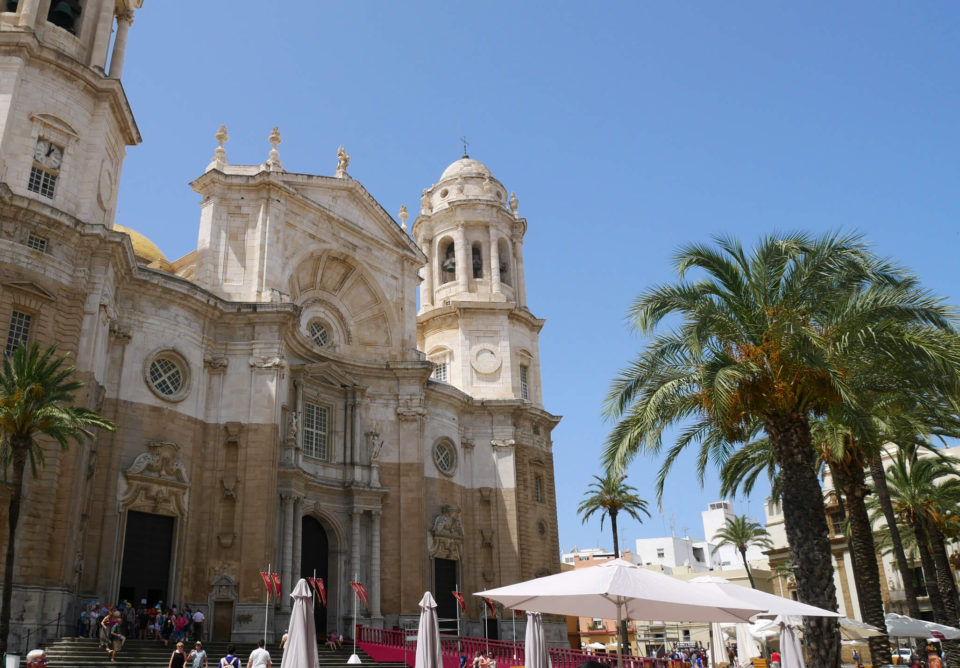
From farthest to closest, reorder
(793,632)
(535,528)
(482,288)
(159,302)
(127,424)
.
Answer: (482,288) → (535,528) → (159,302) → (127,424) → (793,632)

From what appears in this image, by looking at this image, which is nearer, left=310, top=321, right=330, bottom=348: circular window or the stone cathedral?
the stone cathedral

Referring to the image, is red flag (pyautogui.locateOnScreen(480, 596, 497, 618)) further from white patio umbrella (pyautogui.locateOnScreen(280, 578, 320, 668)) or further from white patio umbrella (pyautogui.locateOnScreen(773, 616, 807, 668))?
white patio umbrella (pyautogui.locateOnScreen(773, 616, 807, 668))

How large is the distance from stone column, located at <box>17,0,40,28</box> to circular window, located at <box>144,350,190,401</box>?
38.0 feet

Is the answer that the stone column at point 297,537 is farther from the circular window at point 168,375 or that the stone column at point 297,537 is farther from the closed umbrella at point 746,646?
the closed umbrella at point 746,646

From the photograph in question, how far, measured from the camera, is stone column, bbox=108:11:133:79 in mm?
29125

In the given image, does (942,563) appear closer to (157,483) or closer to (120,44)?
(157,483)

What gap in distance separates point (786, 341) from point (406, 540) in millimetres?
22611

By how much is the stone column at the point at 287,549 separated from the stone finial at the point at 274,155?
44.2ft

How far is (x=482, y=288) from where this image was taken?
45.1 metres

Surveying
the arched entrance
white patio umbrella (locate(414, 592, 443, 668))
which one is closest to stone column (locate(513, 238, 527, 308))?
the arched entrance

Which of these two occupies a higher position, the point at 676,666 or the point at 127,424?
the point at 127,424

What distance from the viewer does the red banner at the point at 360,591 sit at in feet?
102

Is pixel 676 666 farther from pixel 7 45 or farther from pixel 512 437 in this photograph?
pixel 7 45

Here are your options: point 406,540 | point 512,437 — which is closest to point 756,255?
point 406,540
